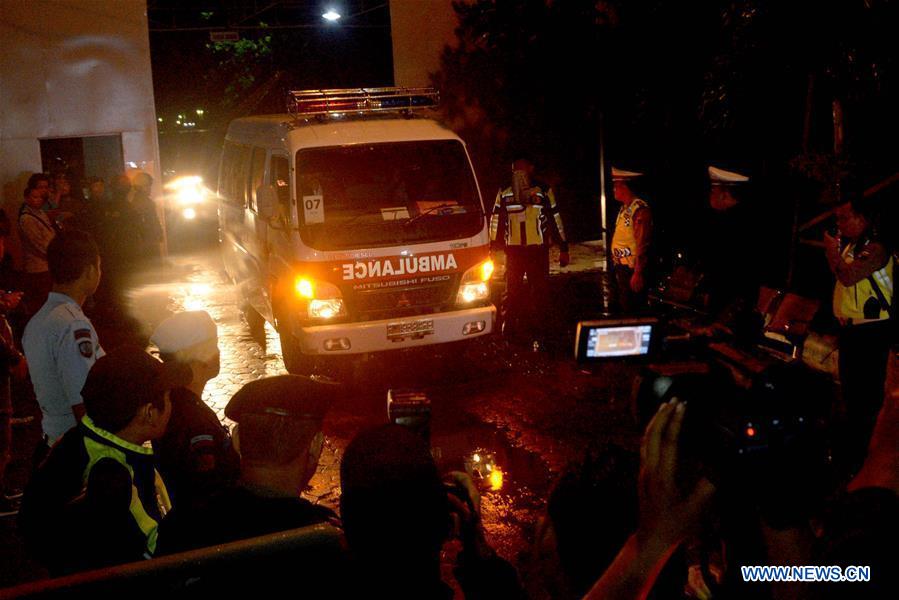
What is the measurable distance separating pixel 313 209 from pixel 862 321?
465cm

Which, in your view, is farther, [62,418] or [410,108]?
[410,108]

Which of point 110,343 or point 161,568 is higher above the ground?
point 161,568

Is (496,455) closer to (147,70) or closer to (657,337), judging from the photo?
(657,337)

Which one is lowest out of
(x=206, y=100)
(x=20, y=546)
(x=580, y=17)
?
(x=20, y=546)

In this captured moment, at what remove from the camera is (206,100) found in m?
38.2

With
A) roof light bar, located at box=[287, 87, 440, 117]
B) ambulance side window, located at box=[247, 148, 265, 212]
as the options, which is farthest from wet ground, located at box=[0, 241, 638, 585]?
roof light bar, located at box=[287, 87, 440, 117]

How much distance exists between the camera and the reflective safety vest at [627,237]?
8695 mm

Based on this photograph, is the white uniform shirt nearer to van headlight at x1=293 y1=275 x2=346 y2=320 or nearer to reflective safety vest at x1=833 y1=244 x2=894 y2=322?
van headlight at x1=293 y1=275 x2=346 y2=320

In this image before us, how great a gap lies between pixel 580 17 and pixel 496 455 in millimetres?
7343

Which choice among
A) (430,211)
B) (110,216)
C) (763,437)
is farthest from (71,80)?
(763,437)

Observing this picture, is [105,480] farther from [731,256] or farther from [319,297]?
[731,256]

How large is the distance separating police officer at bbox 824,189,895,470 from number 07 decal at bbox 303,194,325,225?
14.2ft

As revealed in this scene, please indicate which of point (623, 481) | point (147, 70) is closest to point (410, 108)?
point (623, 481)

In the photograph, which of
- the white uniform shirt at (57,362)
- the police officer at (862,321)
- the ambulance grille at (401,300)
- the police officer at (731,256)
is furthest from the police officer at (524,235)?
the white uniform shirt at (57,362)
